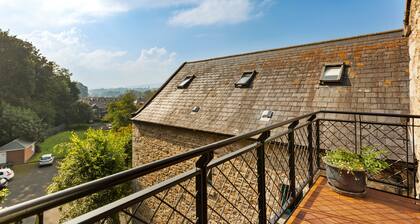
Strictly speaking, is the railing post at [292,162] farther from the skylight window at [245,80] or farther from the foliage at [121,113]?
the foliage at [121,113]

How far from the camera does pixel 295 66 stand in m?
8.27

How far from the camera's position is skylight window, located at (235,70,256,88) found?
8781 mm

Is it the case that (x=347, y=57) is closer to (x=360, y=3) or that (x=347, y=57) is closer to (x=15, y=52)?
(x=360, y=3)

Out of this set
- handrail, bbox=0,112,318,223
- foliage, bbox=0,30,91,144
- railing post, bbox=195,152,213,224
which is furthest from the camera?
foliage, bbox=0,30,91,144

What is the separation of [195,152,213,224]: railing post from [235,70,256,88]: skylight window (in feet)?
24.8

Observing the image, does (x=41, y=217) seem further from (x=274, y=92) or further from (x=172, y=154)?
(x=172, y=154)

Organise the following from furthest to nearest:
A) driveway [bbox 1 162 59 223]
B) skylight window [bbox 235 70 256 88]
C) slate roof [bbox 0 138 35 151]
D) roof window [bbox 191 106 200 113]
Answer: slate roof [bbox 0 138 35 151] → driveway [bbox 1 162 59 223] → roof window [bbox 191 106 200 113] → skylight window [bbox 235 70 256 88]

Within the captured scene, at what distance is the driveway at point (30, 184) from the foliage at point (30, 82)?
7.03 meters

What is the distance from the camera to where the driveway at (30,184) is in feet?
47.8

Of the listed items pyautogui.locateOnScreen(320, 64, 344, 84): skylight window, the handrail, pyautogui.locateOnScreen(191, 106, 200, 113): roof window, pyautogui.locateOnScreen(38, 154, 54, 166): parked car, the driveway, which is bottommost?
the driveway

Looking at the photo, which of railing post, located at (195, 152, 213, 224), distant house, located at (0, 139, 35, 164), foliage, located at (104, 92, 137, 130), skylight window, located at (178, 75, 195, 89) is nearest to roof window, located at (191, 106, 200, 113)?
skylight window, located at (178, 75, 195, 89)

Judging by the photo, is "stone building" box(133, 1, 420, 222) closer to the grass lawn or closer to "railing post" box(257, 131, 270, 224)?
"railing post" box(257, 131, 270, 224)

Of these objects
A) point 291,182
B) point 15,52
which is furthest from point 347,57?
point 15,52

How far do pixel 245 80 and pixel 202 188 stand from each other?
25.9 ft
